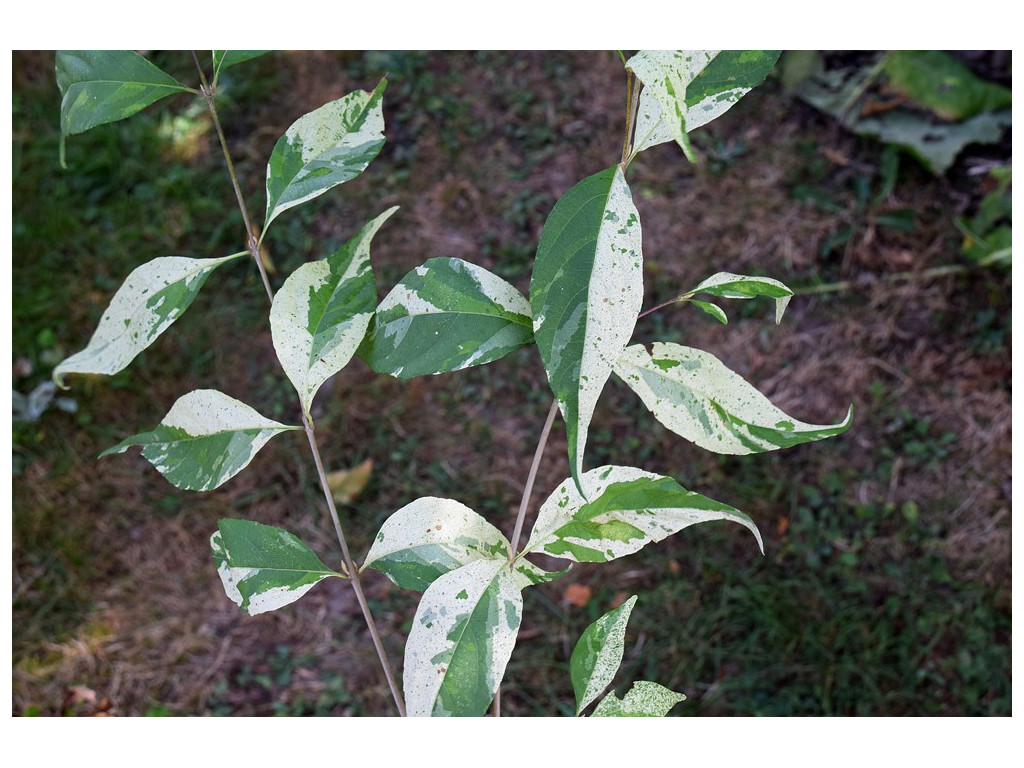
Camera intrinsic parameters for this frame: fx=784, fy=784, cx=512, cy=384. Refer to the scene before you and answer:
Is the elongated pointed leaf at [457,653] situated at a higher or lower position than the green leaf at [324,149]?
lower

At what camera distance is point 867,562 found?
2.14 metres

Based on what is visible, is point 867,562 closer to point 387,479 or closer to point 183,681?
point 387,479

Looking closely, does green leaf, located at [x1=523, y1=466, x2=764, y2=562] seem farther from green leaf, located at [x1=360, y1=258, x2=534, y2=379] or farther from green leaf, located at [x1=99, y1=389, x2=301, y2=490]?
green leaf, located at [x1=99, y1=389, x2=301, y2=490]

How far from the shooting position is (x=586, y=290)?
58cm

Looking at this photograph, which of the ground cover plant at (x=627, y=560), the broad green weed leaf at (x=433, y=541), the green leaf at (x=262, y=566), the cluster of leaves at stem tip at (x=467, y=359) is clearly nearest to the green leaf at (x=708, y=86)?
the cluster of leaves at stem tip at (x=467, y=359)

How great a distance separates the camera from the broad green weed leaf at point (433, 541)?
72 cm

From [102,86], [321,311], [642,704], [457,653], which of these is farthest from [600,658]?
[102,86]

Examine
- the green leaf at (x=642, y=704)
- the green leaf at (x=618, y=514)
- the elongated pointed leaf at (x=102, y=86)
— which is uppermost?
the elongated pointed leaf at (x=102, y=86)

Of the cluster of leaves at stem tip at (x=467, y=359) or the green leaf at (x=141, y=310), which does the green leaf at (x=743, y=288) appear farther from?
the green leaf at (x=141, y=310)

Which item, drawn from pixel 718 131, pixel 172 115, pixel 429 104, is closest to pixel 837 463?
pixel 718 131

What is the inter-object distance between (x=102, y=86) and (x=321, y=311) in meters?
0.31

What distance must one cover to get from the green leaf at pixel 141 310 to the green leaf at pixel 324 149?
9 cm

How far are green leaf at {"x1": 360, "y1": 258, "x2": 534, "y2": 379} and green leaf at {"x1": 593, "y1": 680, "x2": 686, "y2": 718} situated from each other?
347mm

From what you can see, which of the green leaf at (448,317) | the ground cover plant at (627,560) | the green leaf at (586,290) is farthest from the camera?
the ground cover plant at (627,560)
